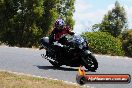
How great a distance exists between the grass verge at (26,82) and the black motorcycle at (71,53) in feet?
10.1

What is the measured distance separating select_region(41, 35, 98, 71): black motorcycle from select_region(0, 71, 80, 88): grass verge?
3077 mm

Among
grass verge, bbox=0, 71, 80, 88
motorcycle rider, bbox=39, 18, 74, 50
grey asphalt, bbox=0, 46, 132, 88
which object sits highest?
motorcycle rider, bbox=39, 18, 74, 50

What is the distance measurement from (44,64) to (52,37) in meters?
1.08

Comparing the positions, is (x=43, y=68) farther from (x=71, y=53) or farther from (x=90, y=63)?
(x=90, y=63)

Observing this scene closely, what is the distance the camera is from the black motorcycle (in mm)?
13711

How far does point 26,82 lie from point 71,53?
4.20 m

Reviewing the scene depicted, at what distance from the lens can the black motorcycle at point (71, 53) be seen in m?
13.7

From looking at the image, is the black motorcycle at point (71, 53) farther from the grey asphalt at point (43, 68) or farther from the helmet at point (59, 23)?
the helmet at point (59, 23)

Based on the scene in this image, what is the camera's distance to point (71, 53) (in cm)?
1420

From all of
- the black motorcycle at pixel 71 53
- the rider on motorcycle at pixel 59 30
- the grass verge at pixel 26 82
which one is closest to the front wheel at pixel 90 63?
the black motorcycle at pixel 71 53

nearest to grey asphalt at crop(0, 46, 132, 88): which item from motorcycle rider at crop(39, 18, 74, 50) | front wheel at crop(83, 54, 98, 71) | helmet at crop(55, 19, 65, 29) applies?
front wheel at crop(83, 54, 98, 71)

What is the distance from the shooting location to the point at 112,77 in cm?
657

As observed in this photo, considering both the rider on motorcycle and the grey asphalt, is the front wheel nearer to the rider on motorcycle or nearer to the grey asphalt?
the grey asphalt

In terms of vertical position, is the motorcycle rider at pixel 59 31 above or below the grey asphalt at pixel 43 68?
above
